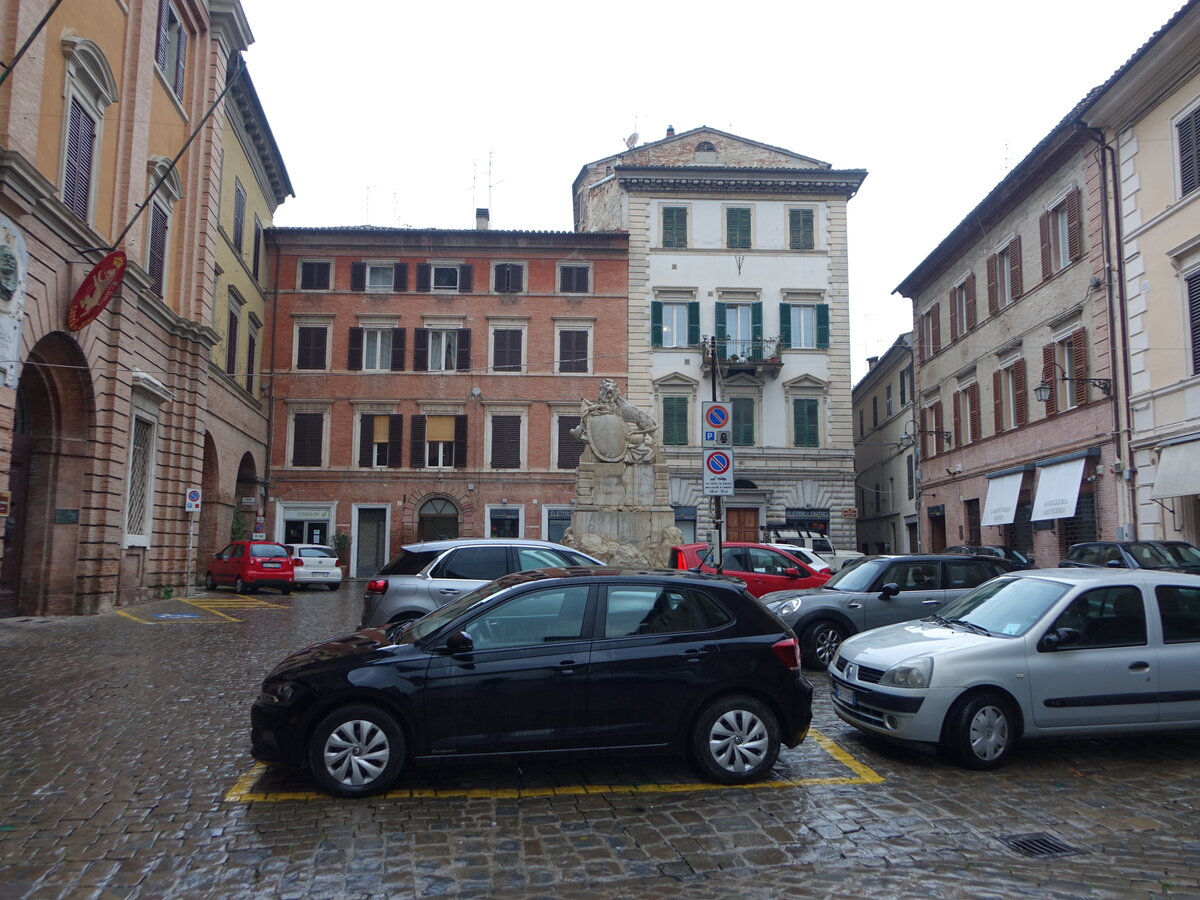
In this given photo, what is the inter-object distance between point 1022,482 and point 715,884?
26.0 metres

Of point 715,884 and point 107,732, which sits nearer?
point 715,884

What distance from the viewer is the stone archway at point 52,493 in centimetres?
1745

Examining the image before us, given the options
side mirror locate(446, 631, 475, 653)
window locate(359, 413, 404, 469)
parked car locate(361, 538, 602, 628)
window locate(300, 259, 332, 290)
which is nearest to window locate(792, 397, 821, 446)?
window locate(359, 413, 404, 469)

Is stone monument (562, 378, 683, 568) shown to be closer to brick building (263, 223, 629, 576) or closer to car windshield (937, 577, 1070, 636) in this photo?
car windshield (937, 577, 1070, 636)

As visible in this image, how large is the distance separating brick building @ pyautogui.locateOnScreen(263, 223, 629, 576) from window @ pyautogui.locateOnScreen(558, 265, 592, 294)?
0.04 m

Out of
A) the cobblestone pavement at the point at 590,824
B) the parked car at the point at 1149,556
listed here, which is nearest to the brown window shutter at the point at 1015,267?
the parked car at the point at 1149,556

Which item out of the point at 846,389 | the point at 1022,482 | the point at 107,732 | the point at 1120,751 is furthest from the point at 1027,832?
the point at 846,389

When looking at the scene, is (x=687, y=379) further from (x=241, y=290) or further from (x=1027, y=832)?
(x=1027, y=832)

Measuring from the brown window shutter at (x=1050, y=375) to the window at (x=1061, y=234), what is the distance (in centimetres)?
213

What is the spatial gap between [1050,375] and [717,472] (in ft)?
55.4

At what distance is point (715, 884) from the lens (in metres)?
4.76

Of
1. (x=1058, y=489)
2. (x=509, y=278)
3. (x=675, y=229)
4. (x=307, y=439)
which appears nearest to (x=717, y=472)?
(x=1058, y=489)

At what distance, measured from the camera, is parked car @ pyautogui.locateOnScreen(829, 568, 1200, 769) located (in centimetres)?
700

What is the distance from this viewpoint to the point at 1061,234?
1021 inches
